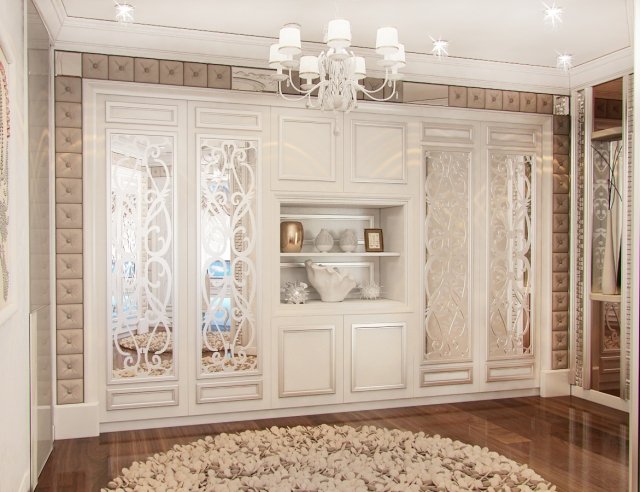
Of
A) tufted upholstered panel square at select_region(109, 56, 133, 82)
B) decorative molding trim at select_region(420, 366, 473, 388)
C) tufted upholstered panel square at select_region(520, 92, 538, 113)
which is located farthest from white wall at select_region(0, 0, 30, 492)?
tufted upholstered panel square at select_region(520, 92, 538, 113)

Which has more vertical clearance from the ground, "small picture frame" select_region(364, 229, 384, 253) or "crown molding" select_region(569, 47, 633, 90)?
"crown molding" select_region(569, 47, 633, 90)

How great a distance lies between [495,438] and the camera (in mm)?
4109

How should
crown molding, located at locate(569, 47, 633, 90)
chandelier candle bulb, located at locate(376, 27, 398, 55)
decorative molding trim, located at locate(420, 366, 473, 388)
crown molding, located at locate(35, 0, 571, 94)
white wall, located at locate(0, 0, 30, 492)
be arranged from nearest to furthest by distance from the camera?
white wall, located at locate(0, 0, 30, 492) < chandelier candle bulb, located at locate(376, 27, 398, 55) < crown molding, located at locate(35, 0, 571, 94) < crown molding, located at locate(569, 47, 633, 90) < decorative molding trim, located at locate(420, 366, 473, 388)

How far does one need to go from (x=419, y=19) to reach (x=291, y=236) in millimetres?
1863

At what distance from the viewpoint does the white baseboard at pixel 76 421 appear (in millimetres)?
4105

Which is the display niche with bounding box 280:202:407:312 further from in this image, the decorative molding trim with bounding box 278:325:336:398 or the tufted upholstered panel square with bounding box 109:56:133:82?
the tufted upholstered panel square with bounding box 109:56:133:82

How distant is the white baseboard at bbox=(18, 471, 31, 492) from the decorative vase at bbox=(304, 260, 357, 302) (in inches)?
97.9

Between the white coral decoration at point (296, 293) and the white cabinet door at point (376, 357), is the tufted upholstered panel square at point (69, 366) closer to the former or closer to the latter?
the white coral decoration at point (296, 293)

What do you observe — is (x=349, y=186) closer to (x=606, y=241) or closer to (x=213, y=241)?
(x=213, y=241)

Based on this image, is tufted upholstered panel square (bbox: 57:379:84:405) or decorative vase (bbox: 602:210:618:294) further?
decorative vase (bbox: 602:210:618:294)

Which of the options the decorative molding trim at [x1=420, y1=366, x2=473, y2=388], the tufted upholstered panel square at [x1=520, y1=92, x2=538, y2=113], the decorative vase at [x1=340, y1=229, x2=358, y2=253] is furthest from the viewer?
the tufted upholstered panel square at [x1=520, y1=92, x2=538, y2=113]

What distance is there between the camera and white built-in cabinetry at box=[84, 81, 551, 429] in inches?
172

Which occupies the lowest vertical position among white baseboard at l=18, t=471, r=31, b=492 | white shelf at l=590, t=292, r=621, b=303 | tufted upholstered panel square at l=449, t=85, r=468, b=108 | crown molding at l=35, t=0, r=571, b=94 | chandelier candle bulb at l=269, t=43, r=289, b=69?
white baseboard at l=18, t=471, r=31, b=492

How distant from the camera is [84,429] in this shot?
4152 millimetres
